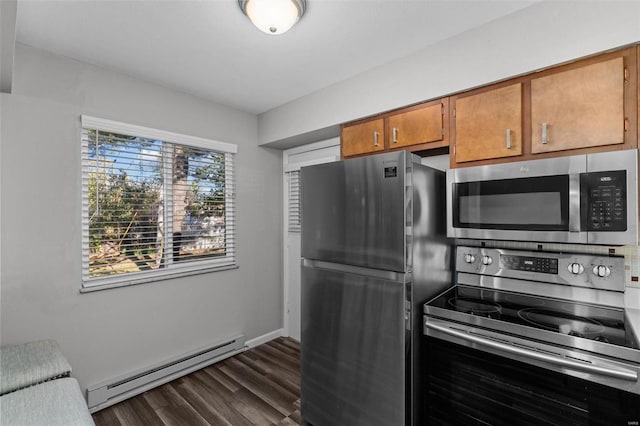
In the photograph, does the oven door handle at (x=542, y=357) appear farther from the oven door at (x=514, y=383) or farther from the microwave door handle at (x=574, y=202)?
the microwave door handle at (x=574, y=202)

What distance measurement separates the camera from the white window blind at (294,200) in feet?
11.4

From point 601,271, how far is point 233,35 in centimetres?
245

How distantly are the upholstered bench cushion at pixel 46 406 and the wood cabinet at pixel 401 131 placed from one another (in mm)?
2198

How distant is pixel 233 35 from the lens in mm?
1857

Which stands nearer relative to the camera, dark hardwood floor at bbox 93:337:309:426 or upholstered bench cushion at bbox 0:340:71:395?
upholstered bench cushion at bbox 0:340:71:395

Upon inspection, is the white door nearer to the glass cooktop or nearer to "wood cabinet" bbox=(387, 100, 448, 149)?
"wood cabinet" bbox=(387, 100, 448, 149)

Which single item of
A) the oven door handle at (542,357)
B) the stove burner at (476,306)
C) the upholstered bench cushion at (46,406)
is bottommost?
the upholstered bench cushion at (46,406)

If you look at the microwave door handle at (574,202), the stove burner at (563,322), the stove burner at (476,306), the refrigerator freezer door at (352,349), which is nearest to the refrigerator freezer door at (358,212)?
the refrigerator freezer door at (352,349)

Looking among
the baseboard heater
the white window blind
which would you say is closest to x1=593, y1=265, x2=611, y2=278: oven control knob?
the white window blind

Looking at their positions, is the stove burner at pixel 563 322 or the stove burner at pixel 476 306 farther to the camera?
the stove burner at pixel 476 306

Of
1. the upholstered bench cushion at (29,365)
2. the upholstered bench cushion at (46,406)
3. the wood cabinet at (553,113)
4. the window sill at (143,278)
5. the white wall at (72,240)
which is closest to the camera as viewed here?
the upholstered bench cushion at (46,406)

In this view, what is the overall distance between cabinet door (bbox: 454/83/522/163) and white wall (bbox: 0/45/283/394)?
2.20 m

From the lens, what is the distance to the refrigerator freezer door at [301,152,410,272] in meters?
1.61

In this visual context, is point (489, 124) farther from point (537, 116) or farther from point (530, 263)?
point (530, 263)
